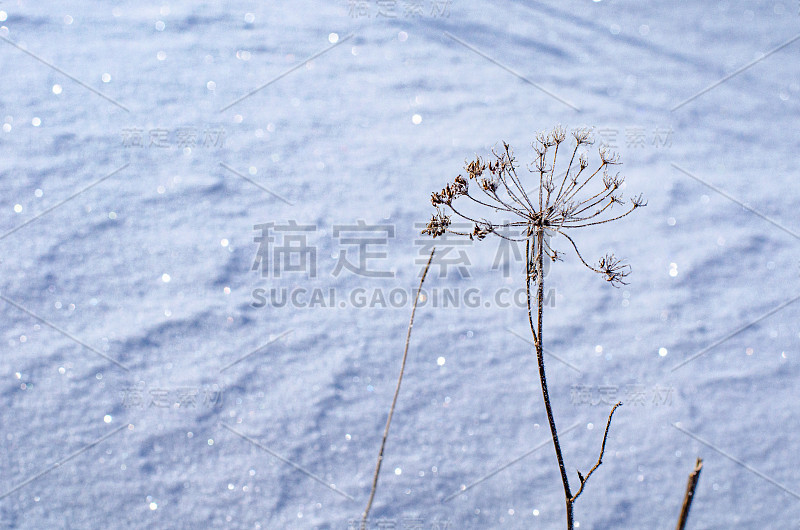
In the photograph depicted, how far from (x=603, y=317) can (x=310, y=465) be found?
86 cm

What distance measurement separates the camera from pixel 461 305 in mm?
1498

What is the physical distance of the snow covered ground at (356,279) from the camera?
1.27 meters

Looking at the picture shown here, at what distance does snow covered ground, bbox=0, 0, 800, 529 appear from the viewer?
1.27 m

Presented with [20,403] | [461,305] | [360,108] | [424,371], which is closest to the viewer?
[20,403]

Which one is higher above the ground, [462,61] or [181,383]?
[462,61]

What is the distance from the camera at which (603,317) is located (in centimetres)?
150

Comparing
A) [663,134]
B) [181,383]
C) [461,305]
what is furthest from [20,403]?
[663,134]

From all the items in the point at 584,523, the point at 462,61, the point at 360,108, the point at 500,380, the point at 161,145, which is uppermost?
the point at 462,61

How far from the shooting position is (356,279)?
1507mm

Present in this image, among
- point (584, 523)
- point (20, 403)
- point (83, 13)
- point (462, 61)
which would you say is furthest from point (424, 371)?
point (83, 13)

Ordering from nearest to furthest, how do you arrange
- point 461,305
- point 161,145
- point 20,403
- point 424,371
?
1. point 20,403
2. point 424,371
3. point 461,305
4. point 161,145

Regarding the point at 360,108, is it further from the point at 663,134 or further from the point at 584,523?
the point at 584,523

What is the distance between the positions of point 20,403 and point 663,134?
2000 mm

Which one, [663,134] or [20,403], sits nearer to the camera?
[20,403]
